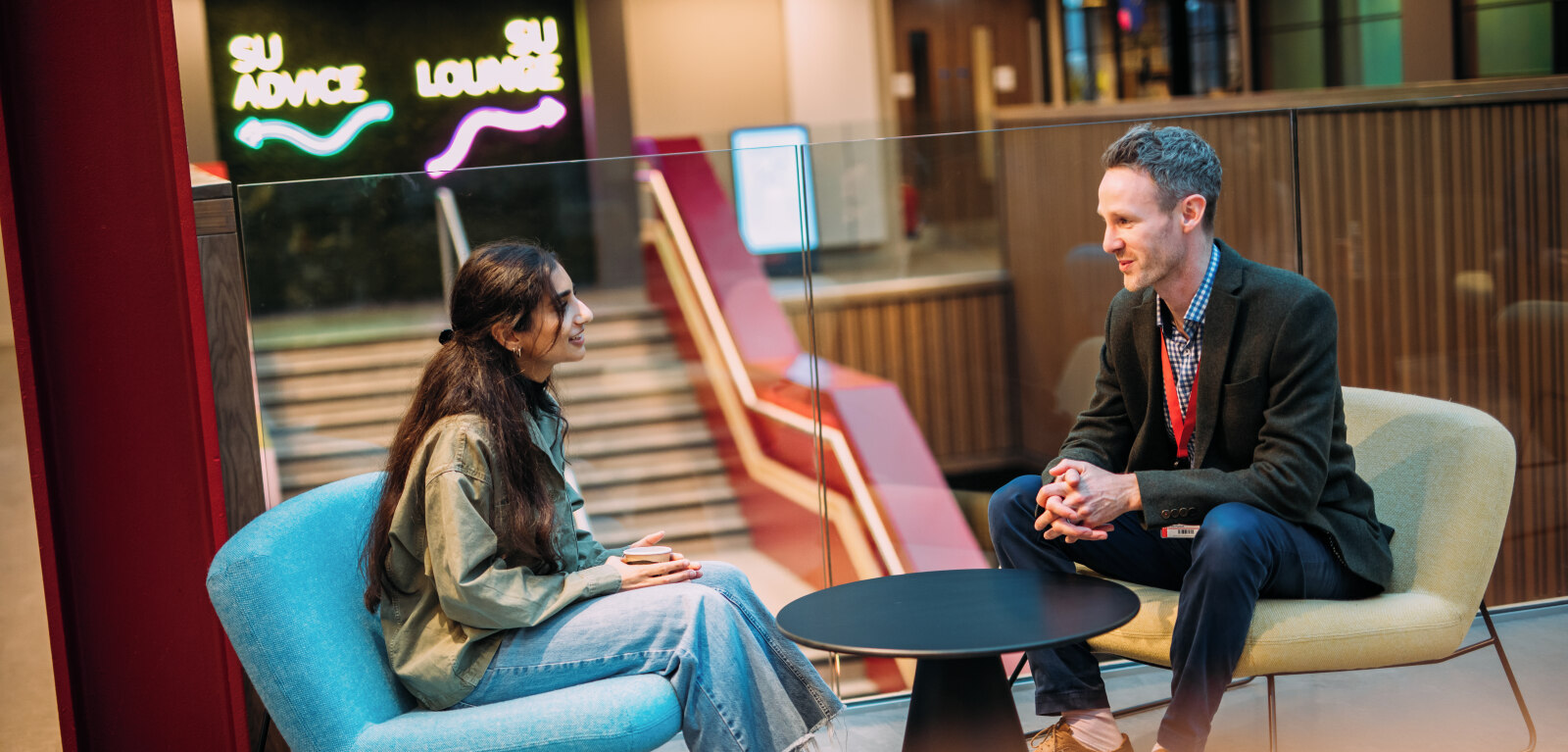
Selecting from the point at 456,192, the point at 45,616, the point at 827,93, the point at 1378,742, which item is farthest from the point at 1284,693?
the point at 827,93

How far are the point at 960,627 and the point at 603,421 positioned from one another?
2498 mm

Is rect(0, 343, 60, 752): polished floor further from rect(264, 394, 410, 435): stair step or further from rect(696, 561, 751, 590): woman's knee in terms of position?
rect(696, 561, 751, 590): woman's knee

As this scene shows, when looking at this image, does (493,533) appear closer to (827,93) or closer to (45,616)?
(45,616)

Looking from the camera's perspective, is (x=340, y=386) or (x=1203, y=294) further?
(x=340, y=386)

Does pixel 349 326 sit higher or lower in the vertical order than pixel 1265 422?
higher

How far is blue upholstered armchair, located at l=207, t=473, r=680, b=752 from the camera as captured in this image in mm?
1954

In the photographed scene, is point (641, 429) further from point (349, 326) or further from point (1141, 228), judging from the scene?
point (1141, 228)

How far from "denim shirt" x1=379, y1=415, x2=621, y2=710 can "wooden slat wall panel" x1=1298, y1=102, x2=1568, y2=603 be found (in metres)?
2.65

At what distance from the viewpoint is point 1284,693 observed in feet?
9.84

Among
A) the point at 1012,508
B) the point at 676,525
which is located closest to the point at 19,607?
the point at 676,525

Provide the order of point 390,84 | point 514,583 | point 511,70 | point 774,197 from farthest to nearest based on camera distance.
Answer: point 511,70
point 390,84
point 774,197
point 514,583

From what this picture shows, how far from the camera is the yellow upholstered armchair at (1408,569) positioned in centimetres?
218

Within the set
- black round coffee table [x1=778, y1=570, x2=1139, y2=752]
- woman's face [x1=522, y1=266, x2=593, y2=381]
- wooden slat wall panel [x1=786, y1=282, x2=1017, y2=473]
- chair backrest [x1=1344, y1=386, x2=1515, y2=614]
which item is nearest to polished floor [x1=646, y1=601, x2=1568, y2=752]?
chair backrest [x1=1344, y1=386, x2=1515, y2=614]

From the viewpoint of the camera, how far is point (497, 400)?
212 cm
